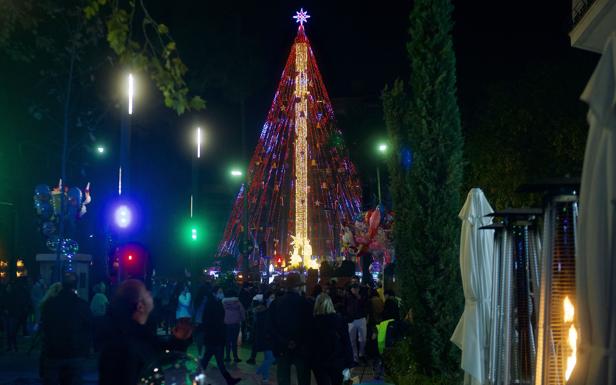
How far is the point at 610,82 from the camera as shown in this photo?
3832mm

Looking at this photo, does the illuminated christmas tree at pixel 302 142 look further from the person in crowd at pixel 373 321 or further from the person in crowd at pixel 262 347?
the person in crowd at pixel 262 347

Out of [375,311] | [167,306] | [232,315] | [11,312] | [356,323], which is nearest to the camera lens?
[356,323]

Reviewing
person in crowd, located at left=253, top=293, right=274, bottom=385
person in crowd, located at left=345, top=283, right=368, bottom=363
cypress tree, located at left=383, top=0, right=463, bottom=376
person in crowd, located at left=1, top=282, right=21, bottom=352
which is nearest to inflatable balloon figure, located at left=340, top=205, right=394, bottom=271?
person in crowd, located at left=345, top=283, right=368, bottom=363

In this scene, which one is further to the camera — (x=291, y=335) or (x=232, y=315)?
(x=232, y=315)

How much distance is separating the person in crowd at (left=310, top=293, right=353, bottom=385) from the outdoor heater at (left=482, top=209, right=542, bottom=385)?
2.80 metres

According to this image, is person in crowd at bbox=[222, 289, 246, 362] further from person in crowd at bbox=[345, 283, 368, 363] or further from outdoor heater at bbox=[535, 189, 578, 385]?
outdoor heater at bbox=[535, 189, 578, 385]

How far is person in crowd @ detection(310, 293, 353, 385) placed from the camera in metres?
11.9

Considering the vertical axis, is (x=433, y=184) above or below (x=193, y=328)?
above

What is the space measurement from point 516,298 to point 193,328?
4377 millimetres

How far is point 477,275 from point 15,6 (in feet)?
25.1

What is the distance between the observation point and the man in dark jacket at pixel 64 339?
30.6ft

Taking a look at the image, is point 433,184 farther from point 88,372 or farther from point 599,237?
point 599,237

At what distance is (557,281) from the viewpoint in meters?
7.07

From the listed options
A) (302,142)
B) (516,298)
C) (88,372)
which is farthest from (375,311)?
(302,142)
